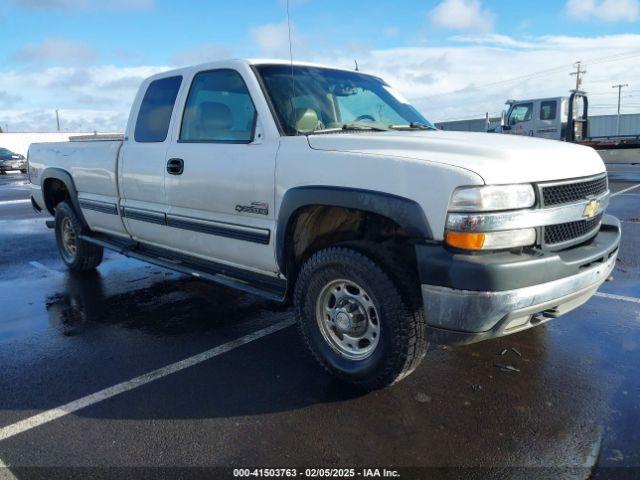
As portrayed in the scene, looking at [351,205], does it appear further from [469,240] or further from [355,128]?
[355,128]

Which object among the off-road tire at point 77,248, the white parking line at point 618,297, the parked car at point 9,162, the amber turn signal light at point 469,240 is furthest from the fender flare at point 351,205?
the parked car at point 9,162

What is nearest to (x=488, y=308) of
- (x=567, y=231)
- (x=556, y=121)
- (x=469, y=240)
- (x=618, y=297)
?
(x=469, y=240)

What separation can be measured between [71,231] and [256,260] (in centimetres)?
364

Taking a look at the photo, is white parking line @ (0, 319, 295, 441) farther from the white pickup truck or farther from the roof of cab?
the roof of cab

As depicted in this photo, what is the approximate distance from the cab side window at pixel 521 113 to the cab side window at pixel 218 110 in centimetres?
1610

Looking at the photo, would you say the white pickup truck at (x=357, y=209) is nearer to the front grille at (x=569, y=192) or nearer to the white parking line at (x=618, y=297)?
the front grille at (x=569, y=192)

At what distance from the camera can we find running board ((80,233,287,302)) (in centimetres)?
386

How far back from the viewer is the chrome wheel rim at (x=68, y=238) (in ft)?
21.3

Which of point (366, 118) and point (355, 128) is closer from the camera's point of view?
point (355, 128)

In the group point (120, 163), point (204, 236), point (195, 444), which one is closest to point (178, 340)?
point (204, 236)

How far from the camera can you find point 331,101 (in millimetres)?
4180

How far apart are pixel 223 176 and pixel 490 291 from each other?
2.11 meters

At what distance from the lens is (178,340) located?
169 inches

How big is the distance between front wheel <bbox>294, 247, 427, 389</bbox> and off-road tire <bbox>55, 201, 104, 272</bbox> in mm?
3783
